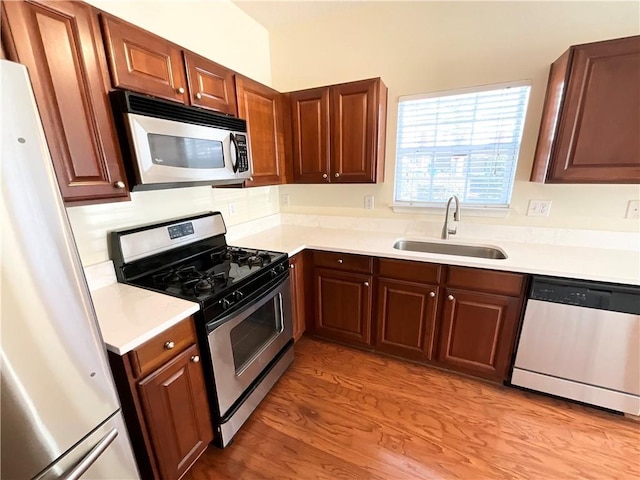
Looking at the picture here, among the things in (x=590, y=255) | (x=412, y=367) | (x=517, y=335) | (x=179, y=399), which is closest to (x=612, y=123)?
(x=590, y=255)

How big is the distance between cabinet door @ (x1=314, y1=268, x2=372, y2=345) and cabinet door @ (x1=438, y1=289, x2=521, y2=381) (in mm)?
551

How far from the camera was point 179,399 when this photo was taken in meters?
1.24

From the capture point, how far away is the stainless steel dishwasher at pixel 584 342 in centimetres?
152

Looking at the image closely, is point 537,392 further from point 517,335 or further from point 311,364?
point 311,364

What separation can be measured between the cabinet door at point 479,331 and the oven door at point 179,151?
1.66 meters

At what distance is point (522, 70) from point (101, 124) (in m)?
2.47

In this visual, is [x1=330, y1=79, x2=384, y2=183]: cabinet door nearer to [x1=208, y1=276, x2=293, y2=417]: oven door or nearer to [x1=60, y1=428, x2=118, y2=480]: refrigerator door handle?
[x1=208, y1=276, x2=293, y2=417]: oven door

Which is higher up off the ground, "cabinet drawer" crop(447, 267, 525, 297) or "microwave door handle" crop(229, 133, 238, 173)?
"microwave door handle" crop(229, 133, 238, 173)

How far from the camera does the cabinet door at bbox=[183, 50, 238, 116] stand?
59.0 inches

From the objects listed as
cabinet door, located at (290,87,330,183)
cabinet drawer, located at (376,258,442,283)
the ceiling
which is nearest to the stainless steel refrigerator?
cabinet drawer, located at (376,258,442,283)

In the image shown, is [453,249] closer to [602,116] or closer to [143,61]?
[602,116]

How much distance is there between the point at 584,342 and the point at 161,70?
2.72m

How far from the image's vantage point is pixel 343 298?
2.20 metres

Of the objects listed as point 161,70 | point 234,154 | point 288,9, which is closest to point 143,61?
point 161,70
